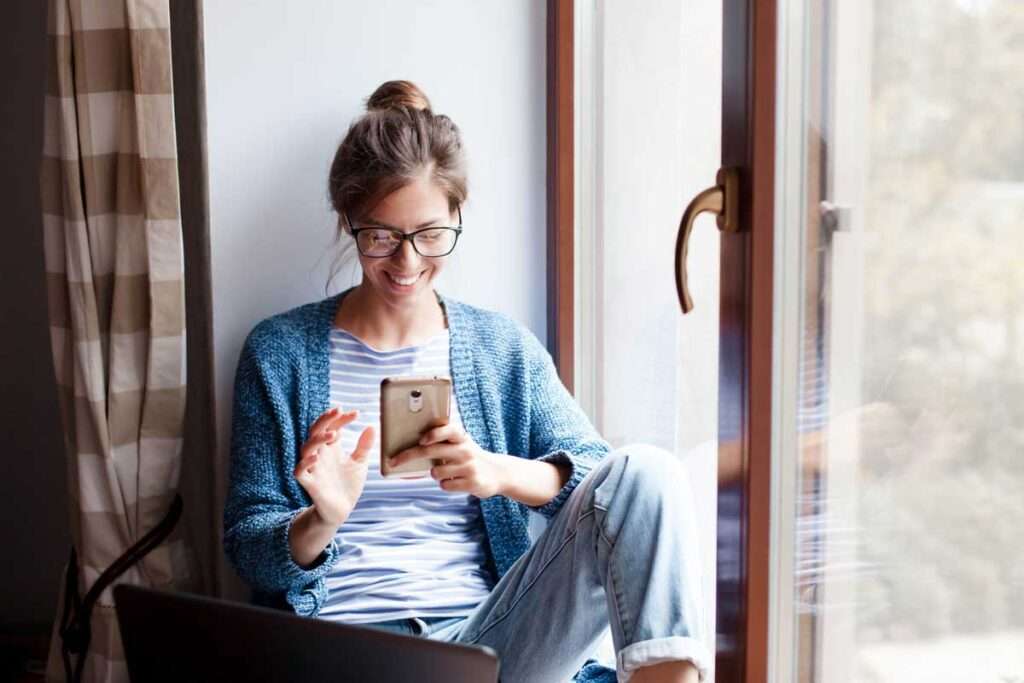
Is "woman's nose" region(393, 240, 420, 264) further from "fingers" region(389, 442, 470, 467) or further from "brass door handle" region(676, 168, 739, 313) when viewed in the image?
"brass door handle" region(676, 168, 739, 313)

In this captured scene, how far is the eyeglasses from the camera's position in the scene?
4.56 ft

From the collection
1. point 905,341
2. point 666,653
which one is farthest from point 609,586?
point 905,341

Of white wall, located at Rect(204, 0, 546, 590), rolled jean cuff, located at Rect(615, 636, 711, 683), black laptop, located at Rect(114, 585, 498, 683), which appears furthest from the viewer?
white wall, located at Rect(204, 0, 546, 590)

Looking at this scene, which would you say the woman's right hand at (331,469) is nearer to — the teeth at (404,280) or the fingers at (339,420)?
the fingers at (339,420)

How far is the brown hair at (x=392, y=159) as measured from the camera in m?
1.39

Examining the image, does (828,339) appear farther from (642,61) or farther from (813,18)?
(642,61)

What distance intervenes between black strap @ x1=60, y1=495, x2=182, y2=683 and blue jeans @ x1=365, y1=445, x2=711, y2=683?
39cm

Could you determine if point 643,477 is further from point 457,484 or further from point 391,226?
point 391,226

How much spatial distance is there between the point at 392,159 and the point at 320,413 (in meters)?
0.36

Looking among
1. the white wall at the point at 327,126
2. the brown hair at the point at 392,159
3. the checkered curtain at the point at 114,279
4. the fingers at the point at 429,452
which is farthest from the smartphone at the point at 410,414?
the white wall at the point at 327,126

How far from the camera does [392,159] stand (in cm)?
139

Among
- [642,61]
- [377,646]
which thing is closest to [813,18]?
[642,61]

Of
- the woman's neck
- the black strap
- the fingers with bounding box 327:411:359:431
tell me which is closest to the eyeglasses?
the woman's neck

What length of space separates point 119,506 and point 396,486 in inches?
15.3
